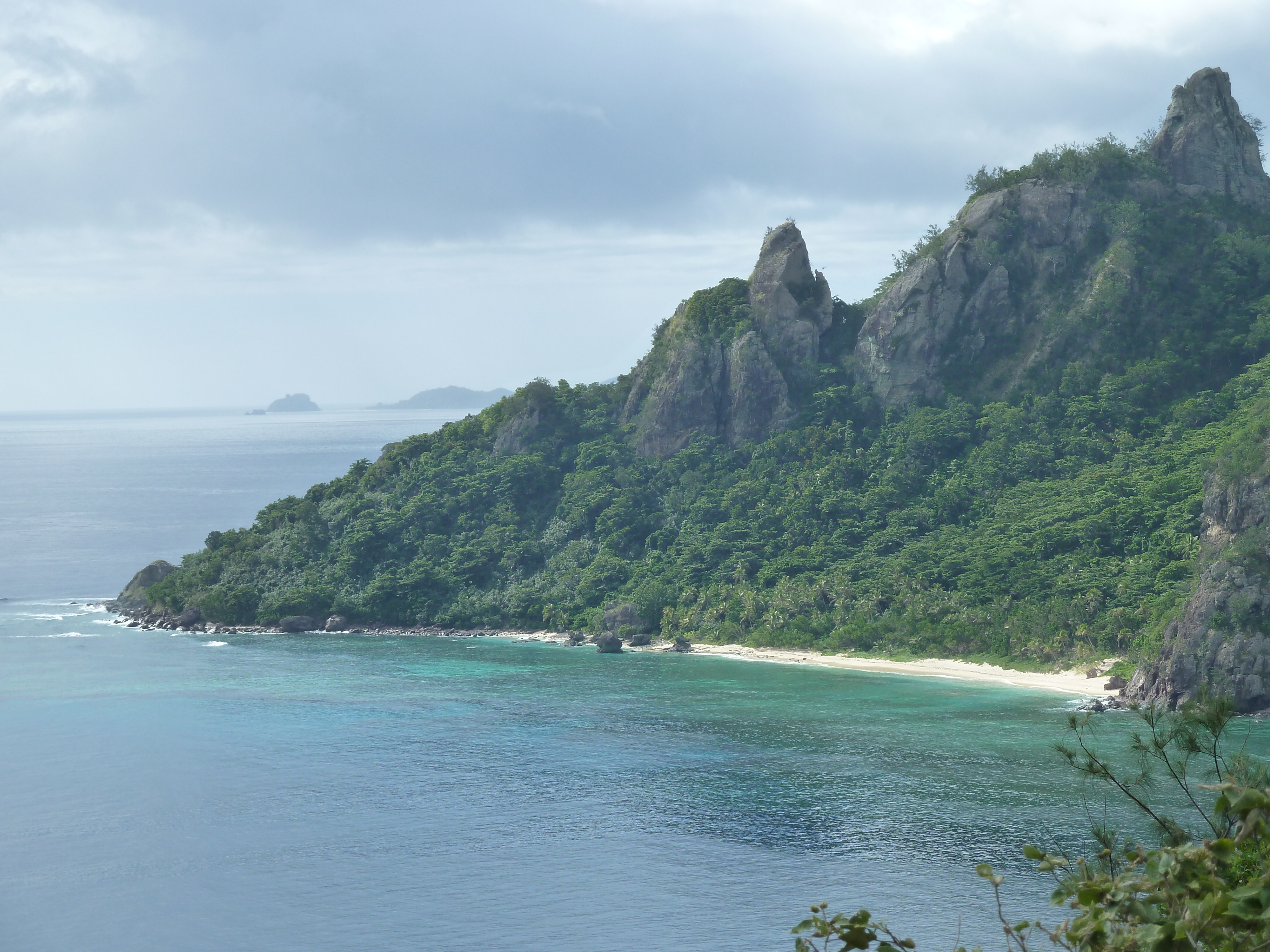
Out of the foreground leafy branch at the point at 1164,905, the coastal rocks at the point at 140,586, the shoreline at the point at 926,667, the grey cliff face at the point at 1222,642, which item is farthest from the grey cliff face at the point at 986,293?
the foreground leafy branch at the point at 1164,905

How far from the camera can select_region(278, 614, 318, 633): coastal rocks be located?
9850 centimetres

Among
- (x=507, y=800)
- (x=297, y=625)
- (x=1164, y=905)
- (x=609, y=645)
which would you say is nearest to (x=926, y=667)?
(x=609, y=645)

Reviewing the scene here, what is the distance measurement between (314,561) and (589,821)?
202ft

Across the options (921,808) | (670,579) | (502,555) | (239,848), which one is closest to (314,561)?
(502,555)

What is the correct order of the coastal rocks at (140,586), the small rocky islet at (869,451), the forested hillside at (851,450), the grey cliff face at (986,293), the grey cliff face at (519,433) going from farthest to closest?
the grey cliff face at (519,433), the coastal rocks at (140,586), the grey cliff face at (986,293), the forested hillside at (851,450), the small rocky islet at (869,451)

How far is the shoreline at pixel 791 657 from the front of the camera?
Result: 71938mm

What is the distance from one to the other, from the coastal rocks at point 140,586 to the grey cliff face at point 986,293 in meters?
64.4

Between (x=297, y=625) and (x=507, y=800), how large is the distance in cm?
5053

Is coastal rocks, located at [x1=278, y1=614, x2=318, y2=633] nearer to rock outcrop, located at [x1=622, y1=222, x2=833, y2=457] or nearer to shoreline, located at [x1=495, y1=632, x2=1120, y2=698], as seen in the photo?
shoreline, located at [x1=495, y1=632, x2=1120, y2=698]

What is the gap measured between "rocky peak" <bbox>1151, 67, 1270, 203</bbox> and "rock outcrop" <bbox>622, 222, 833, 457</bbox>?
31.1 m

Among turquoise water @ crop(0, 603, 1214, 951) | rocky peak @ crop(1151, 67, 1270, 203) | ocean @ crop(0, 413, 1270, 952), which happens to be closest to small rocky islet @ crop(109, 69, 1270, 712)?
rocky peak @ crop(1151, 67, 1270, 203)

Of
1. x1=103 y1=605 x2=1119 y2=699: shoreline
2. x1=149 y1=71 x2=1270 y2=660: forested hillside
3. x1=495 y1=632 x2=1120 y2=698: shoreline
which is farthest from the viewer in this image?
x1=149 y1=71 x2=1270 y2=660: forested hillside

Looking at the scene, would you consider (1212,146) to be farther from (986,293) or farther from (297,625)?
(297,625)

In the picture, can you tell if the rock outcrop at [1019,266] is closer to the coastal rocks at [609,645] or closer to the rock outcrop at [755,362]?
the rock outcrop at [755,362]
